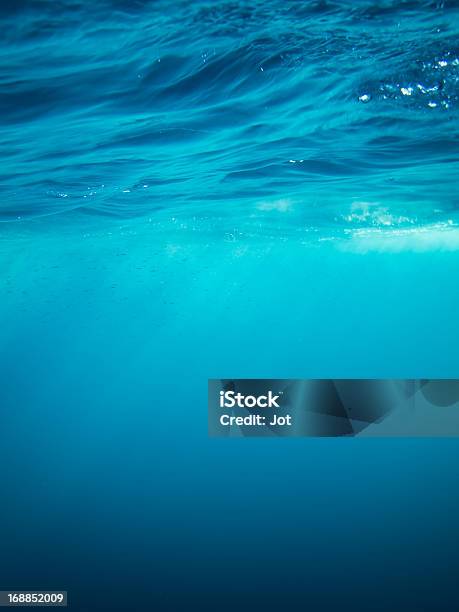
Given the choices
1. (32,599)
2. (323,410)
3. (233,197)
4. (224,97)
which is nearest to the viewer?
(32,599)

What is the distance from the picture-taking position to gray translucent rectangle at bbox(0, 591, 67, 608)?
5734mm

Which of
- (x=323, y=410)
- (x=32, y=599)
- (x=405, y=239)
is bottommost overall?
(x=32, y=599)

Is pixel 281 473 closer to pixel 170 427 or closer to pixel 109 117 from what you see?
pixel 109 117

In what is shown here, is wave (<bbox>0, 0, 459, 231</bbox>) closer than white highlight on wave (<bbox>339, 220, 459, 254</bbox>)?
Yes

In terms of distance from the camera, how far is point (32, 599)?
19.2ft

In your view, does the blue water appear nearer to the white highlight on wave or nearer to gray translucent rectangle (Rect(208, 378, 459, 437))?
the white highlight on wave

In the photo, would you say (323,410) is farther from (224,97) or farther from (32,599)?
(224,97)

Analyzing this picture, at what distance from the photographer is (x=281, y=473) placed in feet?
67.5

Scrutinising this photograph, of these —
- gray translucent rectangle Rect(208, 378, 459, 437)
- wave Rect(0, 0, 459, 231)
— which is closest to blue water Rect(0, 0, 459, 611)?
wave Rect(0, 0, 459, 231)

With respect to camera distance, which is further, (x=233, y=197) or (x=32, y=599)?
(x=233, y=197)

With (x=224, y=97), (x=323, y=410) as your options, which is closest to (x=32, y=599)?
(x=323, y=410)

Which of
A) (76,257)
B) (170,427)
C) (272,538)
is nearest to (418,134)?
(272,538)

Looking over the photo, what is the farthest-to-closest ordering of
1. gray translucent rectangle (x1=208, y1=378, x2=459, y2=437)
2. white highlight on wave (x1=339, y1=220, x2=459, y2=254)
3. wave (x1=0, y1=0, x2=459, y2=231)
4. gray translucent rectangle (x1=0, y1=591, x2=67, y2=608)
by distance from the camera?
white highlight on wave (x1=339, y1=220, x2=459, y2=254), gray translucent rectangle (x1=208, y1=378, x2=459, y2=437), gray translucent rectangle (x1=0, y1=591, x2=67, y2=608), wave (x1=0, y1=0, x2=459, y2=231)

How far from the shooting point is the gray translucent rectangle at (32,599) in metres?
5.73
